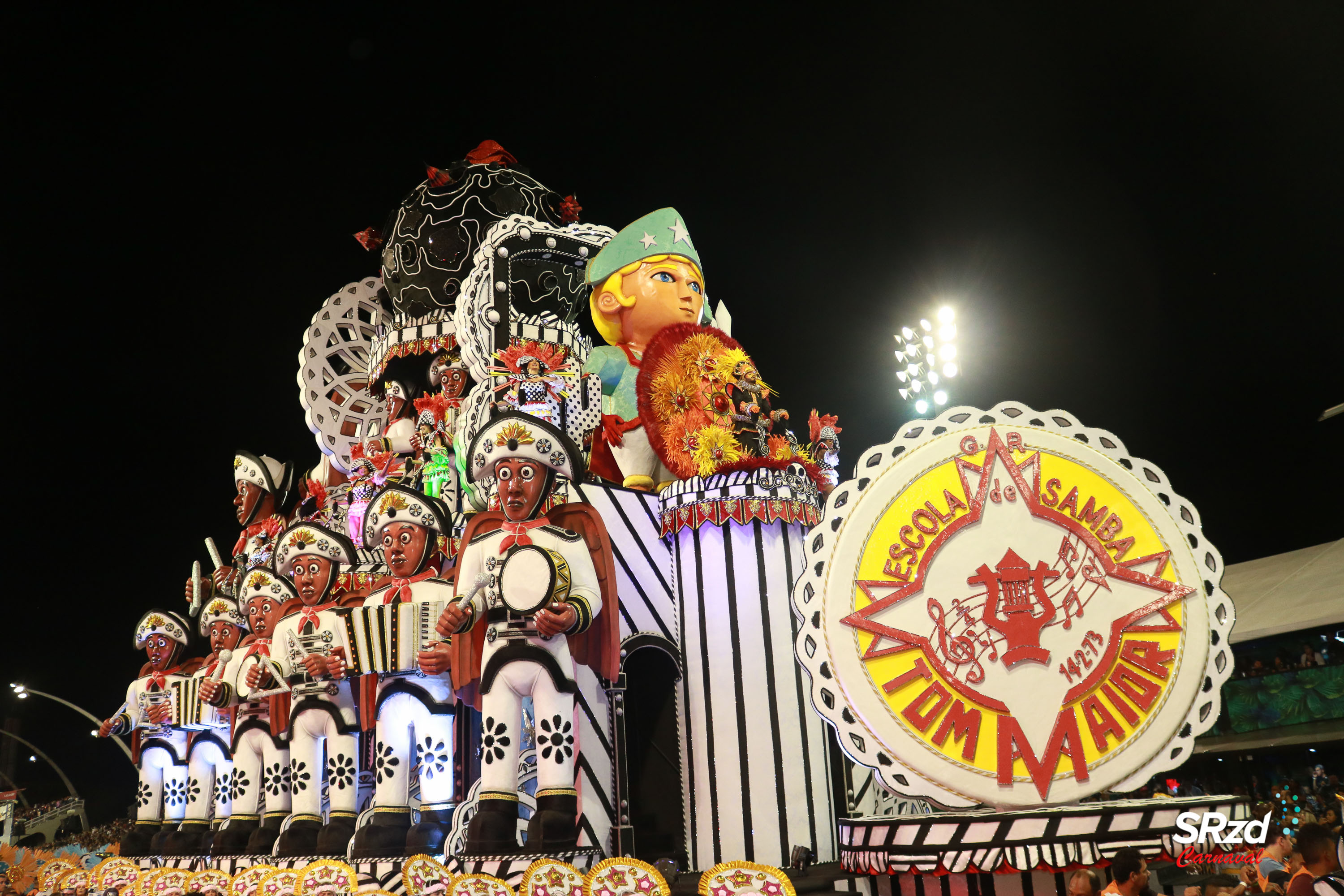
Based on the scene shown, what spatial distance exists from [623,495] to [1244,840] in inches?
188

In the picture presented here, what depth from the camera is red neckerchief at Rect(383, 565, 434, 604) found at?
8.51 m

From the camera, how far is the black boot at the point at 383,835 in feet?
26.4

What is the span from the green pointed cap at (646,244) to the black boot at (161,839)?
7.62 m

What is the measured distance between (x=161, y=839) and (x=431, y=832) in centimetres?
478

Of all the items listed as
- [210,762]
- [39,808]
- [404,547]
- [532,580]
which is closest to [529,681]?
[532,580]

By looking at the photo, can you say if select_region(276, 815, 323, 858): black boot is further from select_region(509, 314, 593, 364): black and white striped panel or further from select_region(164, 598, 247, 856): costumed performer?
select_region(509, 314, 593, 364): black and white striped panel

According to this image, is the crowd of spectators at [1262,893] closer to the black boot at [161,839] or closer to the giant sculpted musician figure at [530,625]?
the giant sculpted musician figure at [530,625]

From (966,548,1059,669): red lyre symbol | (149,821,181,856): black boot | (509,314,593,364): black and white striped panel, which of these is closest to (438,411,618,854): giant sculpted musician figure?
(966,548,1059,669): red lyre symbol

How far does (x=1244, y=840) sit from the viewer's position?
5180 millimetres

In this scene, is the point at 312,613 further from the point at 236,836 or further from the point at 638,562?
the point at 638,562

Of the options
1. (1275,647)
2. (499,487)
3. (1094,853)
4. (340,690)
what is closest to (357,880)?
(340,690)

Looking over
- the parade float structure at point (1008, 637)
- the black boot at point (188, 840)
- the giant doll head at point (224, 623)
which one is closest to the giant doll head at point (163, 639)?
the giant doll head at point (224, 623)

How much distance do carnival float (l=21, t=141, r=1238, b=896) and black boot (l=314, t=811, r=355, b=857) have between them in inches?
1.2

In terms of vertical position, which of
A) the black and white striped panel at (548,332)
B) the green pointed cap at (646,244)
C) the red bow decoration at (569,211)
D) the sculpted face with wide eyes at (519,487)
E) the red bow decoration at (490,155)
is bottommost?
the sculpted face with wide eyes at (519,487)
